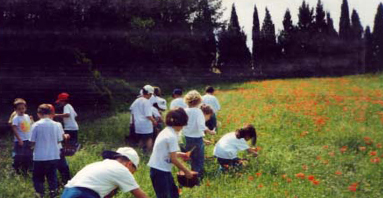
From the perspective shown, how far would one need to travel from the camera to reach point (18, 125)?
330 inches

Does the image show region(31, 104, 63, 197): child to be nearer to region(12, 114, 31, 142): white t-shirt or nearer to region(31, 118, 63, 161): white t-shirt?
region(31, 118, 63, 161): white t-shirt

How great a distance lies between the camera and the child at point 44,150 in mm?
6758

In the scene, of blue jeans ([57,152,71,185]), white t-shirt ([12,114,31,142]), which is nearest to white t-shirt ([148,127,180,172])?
blue jeans ([57,152,71,185])

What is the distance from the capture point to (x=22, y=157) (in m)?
8.58

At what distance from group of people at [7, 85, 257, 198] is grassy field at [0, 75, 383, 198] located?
0.54 meters

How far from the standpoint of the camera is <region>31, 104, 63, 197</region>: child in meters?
6.76

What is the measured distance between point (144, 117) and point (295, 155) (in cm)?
352

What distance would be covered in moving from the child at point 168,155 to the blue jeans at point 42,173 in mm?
2373

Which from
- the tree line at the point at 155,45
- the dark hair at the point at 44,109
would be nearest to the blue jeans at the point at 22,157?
the dark hair at the point at 44,109

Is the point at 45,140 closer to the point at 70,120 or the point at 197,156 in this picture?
the point at 197,156

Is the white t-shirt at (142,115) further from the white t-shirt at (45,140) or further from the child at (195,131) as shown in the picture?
the white t-shirt at (45,140)

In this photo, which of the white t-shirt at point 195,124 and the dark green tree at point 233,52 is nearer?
the white t-shirt at point 195,124

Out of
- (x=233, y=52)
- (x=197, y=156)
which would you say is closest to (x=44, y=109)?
(x=197, y=156)

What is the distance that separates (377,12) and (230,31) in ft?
56.3
